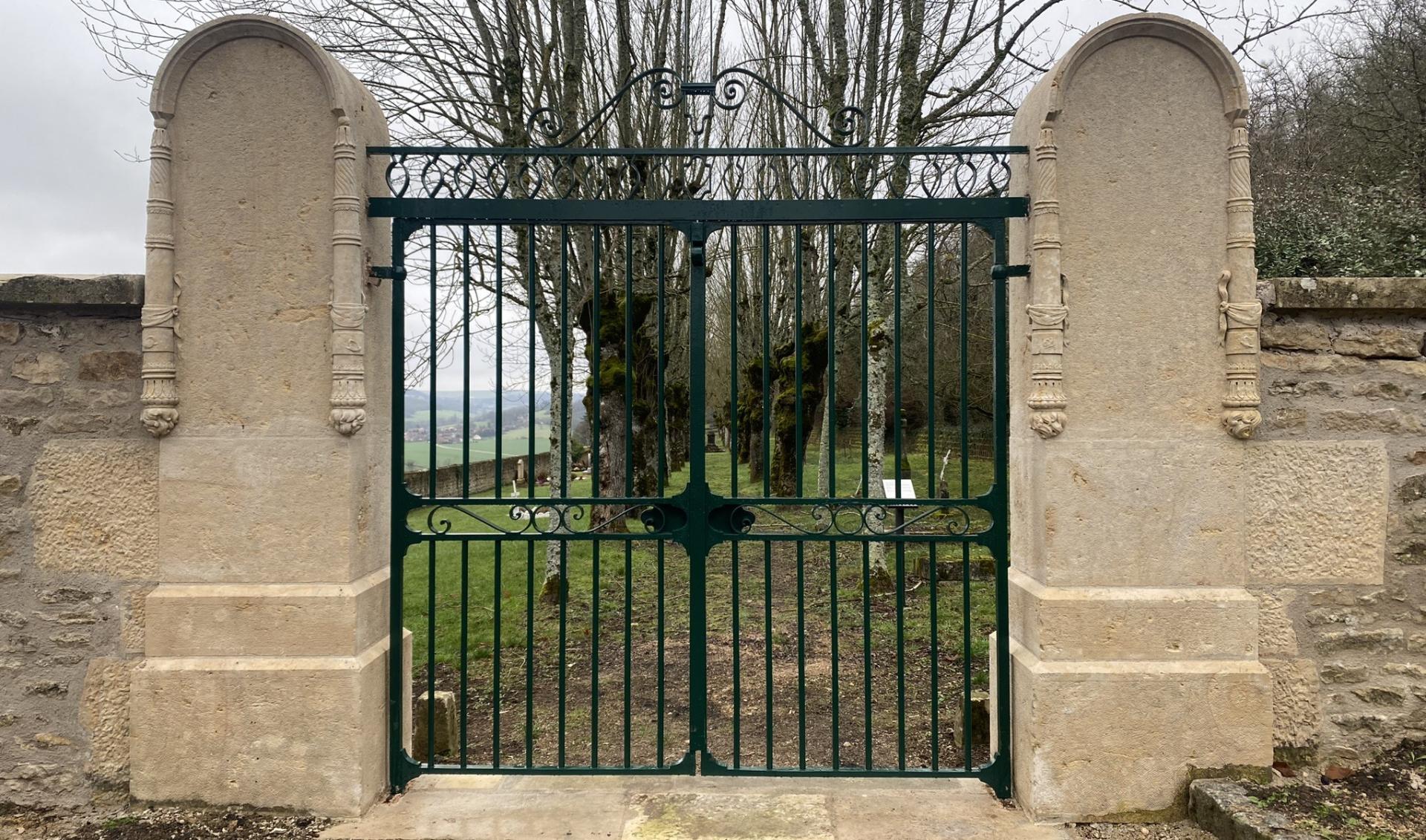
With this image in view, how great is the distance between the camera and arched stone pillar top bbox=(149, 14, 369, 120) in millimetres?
3250

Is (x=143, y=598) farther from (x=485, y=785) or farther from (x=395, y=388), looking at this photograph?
(x=485, y=785)

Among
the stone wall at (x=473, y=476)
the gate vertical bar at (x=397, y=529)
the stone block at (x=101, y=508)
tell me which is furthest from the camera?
the stone wall at (x=473, y=476)

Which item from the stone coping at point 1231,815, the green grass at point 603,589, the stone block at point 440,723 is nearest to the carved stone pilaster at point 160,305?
the stone block at point 440,723

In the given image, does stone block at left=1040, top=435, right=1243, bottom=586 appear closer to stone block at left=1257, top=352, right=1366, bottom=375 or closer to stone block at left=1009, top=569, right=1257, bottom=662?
stone block at left=1009, top=569, right=1257, bottom=662

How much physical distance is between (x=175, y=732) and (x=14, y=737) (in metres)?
0.74

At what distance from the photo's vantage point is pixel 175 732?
325 centimetres

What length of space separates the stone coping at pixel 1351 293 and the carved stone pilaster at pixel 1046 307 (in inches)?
35.3

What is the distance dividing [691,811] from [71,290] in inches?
130

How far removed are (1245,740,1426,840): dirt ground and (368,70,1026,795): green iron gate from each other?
3.40 ft

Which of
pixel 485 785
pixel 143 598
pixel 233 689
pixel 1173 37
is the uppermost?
pixel 1173 37

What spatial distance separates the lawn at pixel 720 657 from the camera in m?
3.57

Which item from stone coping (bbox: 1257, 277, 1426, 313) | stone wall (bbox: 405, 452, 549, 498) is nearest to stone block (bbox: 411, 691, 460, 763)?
stone coping (bbox: 1257, 277, 1426, 313)

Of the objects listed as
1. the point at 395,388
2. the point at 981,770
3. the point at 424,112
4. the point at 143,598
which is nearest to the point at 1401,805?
the point at 981,770

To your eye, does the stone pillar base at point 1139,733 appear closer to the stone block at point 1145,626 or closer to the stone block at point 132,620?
the stone block at point 1145,626
